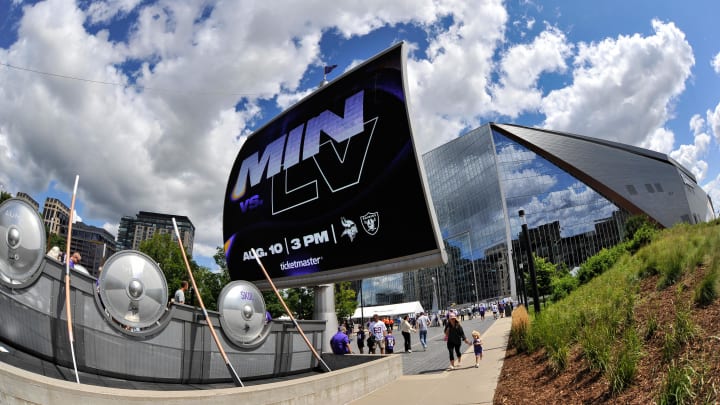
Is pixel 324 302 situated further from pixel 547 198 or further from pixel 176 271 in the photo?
pixel 547 198

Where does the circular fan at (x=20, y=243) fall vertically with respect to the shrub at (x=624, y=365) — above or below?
above

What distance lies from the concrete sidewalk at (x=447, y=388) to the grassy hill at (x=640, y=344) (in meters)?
0.35

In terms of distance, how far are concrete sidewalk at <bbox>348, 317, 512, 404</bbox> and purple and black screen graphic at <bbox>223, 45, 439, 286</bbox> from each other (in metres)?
3.74

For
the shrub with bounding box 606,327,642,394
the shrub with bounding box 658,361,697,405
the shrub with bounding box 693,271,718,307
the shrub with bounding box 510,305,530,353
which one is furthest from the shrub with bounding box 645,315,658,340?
the shrub with bounding box 510,305,530,353

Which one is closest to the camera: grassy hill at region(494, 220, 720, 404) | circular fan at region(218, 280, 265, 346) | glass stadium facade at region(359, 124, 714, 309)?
grassy hill at region(494, 220, 720, 404)

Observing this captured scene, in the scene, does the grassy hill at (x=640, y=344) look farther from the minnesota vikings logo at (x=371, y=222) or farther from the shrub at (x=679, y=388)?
the minnesota vikings logo at (x=371, y=222)

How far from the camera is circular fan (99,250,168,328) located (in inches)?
254

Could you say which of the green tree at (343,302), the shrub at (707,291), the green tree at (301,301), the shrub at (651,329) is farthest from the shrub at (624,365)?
the green tree at (343,302)

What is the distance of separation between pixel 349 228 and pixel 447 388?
749 cm

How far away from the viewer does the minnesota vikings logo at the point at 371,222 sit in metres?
13.9

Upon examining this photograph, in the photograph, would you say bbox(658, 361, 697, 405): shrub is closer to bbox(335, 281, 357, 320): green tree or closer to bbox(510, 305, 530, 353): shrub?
bbox(510, 305, 530, 353): shrub

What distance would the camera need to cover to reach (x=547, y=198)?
74.8m

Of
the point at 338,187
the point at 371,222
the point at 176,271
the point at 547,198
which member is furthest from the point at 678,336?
the point at 547,198

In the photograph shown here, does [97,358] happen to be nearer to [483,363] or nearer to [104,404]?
[104,404]
